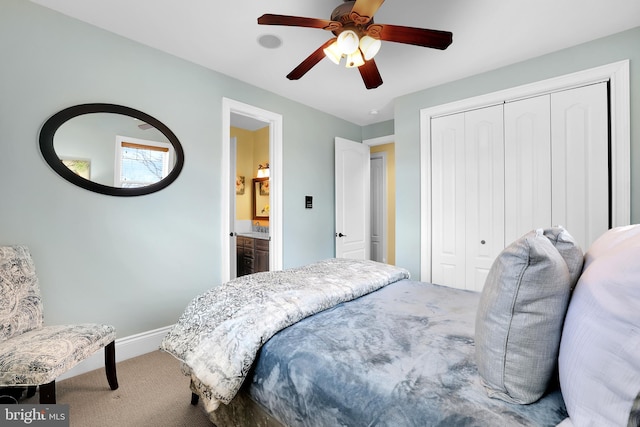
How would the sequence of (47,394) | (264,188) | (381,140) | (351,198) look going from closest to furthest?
(47,394), (351,198), (381,140), (264,188)

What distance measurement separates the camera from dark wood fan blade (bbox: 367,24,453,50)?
162 centimetres

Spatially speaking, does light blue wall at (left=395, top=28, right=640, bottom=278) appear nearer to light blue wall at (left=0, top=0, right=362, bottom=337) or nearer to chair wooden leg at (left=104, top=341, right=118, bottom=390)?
light blue wall at (left=0, top=0, right=362, bottom=337)

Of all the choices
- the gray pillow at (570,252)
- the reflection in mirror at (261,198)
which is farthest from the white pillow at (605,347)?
the reflection in mirror at (261,198)

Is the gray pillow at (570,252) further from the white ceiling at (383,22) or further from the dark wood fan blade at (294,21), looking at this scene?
the white ceiling at (383,22)

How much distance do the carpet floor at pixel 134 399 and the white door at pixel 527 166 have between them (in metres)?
3.00

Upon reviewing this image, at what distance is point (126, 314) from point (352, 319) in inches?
78.8

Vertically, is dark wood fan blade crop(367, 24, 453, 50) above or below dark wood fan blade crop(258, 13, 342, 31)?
below

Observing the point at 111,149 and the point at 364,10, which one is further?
the point at 111,149

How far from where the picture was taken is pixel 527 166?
8.77 ft

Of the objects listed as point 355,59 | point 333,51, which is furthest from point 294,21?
point 355,59

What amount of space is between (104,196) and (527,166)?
3.65m

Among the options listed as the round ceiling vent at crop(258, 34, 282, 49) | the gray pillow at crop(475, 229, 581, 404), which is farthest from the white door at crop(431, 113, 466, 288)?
the gray pillow at crop(475, 229, 581, 404)

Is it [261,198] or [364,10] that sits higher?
[364,10]

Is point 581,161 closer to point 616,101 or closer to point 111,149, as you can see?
point 616,101
